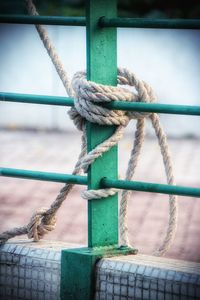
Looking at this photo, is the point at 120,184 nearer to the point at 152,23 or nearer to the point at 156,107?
the point at 156,107

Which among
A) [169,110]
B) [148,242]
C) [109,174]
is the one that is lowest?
[148,242]

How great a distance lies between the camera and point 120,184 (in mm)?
2480

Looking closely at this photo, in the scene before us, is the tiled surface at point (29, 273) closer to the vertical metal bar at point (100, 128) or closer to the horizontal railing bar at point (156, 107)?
the vertical metal bar at point (100, 128)

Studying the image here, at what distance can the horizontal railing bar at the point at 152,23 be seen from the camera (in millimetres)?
2279

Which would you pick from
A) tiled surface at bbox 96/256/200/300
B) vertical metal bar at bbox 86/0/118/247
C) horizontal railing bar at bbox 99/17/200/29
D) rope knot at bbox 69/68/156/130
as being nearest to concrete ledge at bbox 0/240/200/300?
tiled surface at bbox 96/256/200/300

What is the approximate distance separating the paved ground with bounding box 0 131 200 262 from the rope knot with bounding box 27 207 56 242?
6.95 ft

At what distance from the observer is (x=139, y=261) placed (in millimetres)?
2482

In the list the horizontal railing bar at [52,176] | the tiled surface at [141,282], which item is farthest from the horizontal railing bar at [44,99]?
the tiled surface at [141,282]

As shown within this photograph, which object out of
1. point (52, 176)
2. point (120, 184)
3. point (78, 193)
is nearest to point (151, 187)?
point (120, 184)

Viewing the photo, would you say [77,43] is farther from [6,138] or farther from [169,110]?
[169,110]

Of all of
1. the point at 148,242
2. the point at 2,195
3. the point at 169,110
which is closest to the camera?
the point at 169,110

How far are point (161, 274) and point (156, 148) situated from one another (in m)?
5.55

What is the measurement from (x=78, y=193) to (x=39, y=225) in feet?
12.0

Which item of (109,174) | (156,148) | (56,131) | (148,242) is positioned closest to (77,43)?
(56,131)
